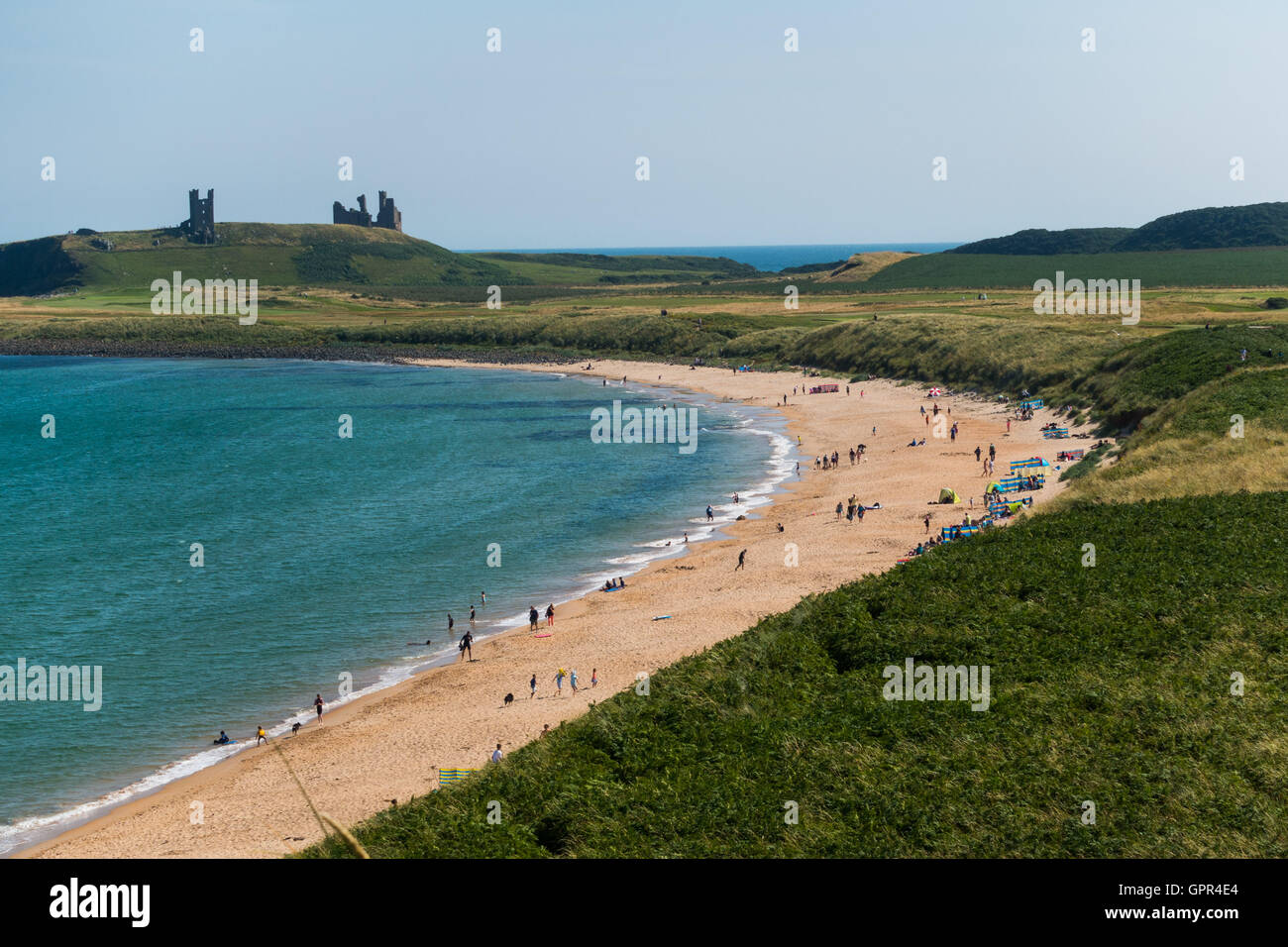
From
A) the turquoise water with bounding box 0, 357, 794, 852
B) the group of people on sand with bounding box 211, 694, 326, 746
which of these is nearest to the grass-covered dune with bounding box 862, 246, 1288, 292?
the turquoise water with bounding box 0, 357, 794, 852

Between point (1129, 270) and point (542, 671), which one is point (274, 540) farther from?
point (1129, 270)

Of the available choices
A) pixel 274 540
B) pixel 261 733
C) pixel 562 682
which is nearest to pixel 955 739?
pixel 562 682

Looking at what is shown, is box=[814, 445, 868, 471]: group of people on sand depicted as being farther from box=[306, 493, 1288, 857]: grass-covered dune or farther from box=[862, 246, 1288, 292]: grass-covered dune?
box=[862, 246, 1288, 292]: grass-covered dune

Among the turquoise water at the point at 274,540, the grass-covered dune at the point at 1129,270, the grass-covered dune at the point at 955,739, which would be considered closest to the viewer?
the grass-covered dune at the point at 955,739

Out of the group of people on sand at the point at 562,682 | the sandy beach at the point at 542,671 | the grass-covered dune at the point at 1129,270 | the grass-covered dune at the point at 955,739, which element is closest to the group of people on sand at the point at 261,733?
the sandy beach at the point at 542,671

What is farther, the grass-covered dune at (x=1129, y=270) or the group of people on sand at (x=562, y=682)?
the grass-covered dune at (x=1129, y=270)

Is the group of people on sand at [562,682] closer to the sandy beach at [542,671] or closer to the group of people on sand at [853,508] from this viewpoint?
the sandy beach at [542,671]
